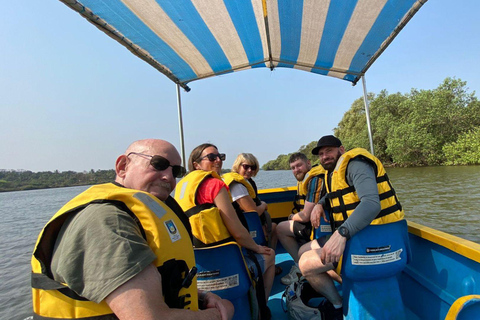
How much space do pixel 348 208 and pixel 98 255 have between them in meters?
1.63

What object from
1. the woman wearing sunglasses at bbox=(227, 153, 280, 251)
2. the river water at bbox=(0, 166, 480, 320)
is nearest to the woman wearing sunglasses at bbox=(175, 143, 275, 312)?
the woman wearing sunglasses at bbox=(227, 153, 280, 251)

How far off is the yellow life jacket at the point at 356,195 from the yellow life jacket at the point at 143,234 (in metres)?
1.26

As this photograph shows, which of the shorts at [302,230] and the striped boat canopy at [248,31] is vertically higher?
the striped boat canopy at [248,31]

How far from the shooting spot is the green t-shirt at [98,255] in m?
0.78

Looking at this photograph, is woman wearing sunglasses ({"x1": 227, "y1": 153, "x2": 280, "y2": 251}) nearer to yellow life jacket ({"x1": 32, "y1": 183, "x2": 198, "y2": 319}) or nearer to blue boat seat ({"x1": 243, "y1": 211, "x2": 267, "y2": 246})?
blue boat seat ({"x1": 243, "y1": 211, "x2": 267, "y2": 246})

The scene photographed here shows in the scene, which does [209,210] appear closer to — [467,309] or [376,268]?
[376,268]

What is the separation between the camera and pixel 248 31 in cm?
299

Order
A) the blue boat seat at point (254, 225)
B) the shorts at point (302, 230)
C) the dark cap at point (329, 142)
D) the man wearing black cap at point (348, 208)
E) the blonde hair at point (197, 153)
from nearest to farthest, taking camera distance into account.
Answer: the man wearing black cap at point (348, 208)
the dark cap at point (329, 142)
the blonde hair at point (197, 153)
the blue boat seat at point (254, 225)
the shorts at point (302, 230)

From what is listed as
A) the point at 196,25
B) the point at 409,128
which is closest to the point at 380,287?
the point at 196,25

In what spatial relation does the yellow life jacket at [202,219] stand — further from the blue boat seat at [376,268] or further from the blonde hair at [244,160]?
the blonde hair at [244,160]

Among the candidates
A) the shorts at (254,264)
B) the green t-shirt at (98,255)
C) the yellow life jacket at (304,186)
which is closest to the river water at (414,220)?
the shorts at (254,264)

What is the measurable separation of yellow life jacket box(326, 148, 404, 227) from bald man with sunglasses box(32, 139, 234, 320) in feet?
3.93

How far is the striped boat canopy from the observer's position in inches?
96.3

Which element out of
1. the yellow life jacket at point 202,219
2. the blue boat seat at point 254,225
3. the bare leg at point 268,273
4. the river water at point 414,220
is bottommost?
the river water at point 414,220
